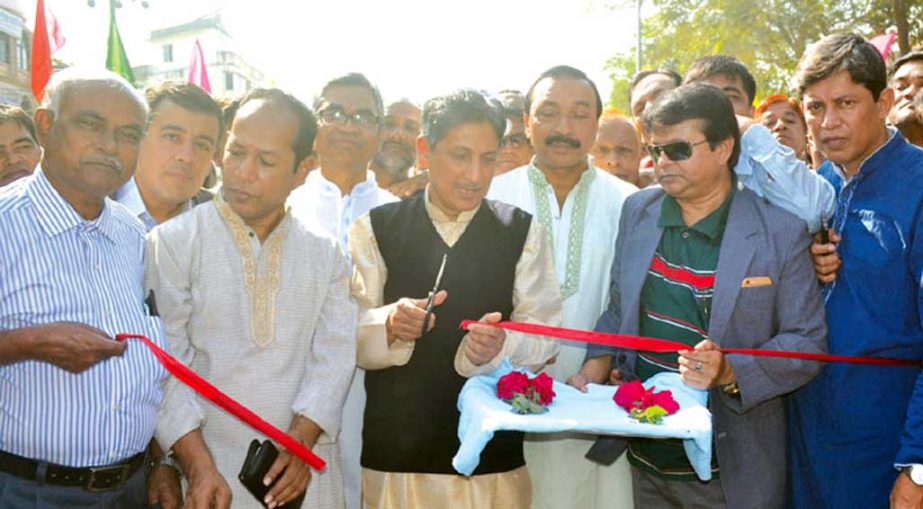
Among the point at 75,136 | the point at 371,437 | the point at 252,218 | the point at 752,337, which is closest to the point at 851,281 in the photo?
the point at 752,337

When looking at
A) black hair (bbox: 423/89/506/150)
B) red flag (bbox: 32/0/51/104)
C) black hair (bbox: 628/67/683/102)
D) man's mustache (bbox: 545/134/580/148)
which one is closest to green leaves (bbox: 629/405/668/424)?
black hair (bbox: 423/89/506/150)

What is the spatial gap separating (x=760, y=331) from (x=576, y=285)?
39.8 inches

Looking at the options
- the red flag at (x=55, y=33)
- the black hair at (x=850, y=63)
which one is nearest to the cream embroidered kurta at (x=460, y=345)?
the black hair at (x=850, y=63)

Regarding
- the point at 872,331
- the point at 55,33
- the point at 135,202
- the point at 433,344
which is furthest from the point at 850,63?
the point at 55,33

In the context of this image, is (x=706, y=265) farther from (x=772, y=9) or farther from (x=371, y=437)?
(x=772, y=9)

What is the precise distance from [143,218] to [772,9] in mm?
17676

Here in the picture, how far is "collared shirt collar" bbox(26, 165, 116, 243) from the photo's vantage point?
2539 mm

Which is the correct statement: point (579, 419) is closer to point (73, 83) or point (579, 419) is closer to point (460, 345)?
point (460, 345)

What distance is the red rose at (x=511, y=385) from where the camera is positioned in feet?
9.89

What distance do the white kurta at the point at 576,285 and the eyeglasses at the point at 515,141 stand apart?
1.31m

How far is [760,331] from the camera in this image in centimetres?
317

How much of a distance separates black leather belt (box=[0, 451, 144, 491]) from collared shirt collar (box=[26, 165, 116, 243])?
73cm

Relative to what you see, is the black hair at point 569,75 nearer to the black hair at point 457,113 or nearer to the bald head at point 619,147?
the black hair at point 457,113

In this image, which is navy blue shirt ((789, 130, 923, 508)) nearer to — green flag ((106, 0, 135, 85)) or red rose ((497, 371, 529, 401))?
red rose ((497, 371, 529, 401))
